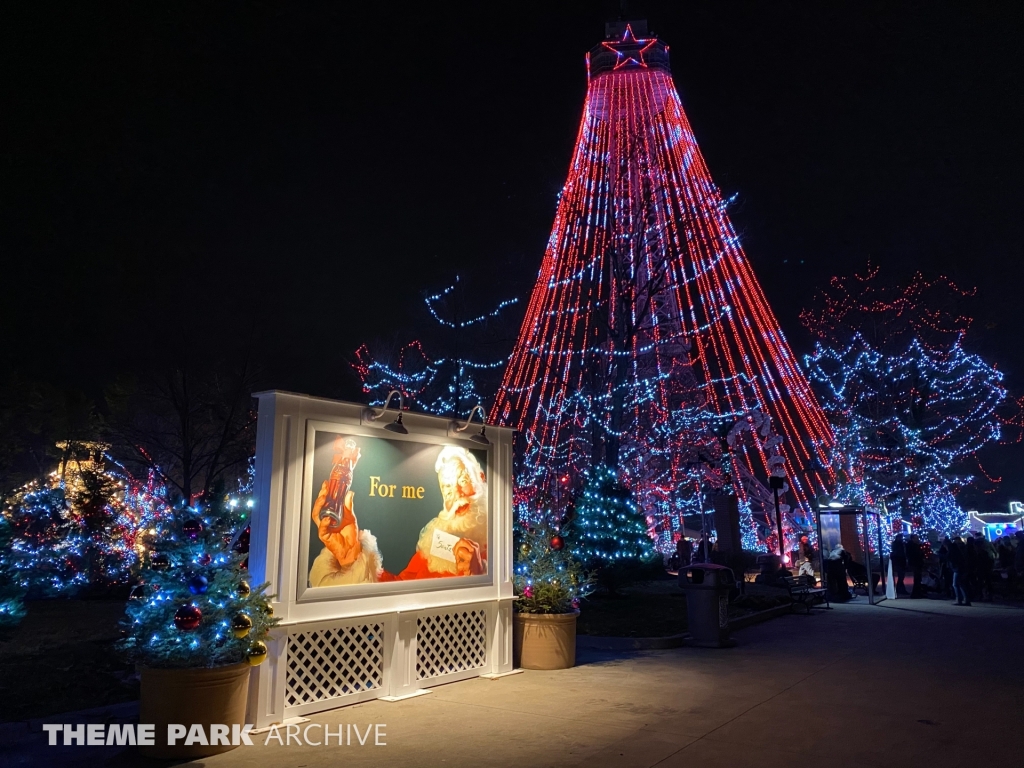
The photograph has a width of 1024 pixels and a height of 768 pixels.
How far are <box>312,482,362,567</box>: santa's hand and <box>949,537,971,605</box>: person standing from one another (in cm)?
1568

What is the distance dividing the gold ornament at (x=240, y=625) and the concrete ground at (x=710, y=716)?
0.94m

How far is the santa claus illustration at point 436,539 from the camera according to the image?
25.0ft

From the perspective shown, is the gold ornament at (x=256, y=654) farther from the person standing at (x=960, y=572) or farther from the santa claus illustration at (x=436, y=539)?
the person standing at (x=960, y=572)

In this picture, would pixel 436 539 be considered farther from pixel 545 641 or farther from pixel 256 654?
pixel 256 654

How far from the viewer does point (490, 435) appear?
391 inches

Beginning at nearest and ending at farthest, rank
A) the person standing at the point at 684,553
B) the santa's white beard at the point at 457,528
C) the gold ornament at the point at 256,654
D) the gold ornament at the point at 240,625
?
the gold ornament at the point at 240,625 → the gold ornament at the point at 256,654 → the santa's white beard at the point at 457,528 → the person standing at the point at 684,553

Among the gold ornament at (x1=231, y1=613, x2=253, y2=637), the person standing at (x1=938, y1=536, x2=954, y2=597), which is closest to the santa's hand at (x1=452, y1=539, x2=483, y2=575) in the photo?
the gold ornament at (x1=231, y1=613, x2=253, y2=637)

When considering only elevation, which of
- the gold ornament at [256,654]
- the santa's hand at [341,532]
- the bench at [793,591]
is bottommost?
the bench at [793,591]

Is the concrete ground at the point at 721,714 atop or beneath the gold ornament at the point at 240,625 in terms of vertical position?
beneath

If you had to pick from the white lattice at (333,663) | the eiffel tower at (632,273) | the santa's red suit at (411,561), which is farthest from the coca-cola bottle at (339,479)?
the eiffel tower at (632,273)

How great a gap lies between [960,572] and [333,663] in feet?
52.5

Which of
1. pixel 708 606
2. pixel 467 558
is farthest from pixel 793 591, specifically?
pixel 467 558

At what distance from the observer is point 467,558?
9195 mm

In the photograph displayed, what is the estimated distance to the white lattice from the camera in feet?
23.6
